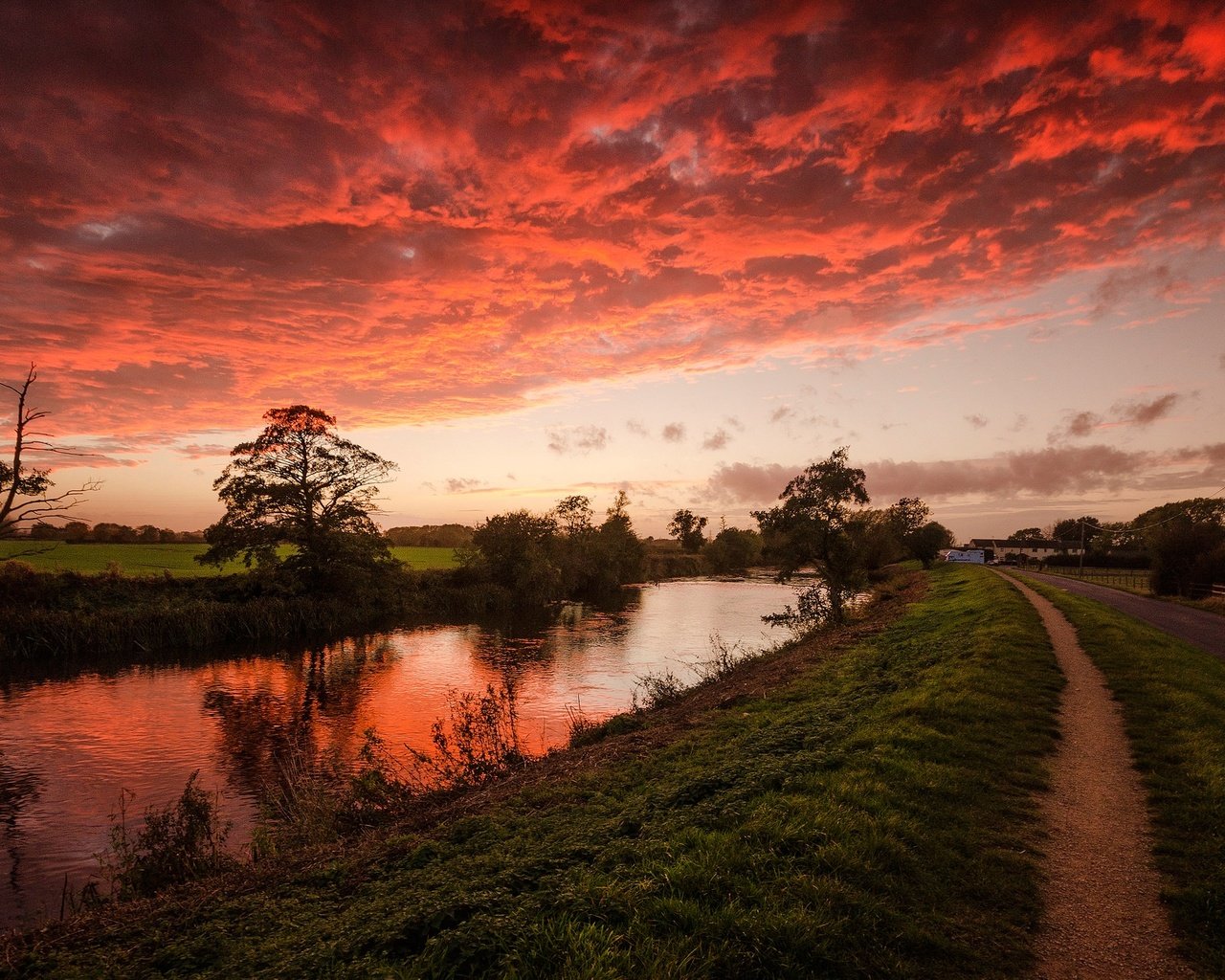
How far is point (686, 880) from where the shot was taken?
20.3 feet

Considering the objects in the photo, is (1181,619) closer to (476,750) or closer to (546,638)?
(546,638)

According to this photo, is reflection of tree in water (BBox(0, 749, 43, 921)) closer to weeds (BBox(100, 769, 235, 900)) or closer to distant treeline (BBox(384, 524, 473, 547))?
A: weeds (BBox(100, 769, 235, 900))

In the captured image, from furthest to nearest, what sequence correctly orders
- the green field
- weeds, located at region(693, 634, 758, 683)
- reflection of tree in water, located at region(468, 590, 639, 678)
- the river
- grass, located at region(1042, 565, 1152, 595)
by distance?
grass, located at region(1042, 565, 1152, 595) < the green field < reflection of tree in water, located at region(468, 590, 639, 678) < weeds, located at region(693, 634, 758, 683) < the river

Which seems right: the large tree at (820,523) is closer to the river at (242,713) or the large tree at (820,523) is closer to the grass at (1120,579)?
the river at (242,713)

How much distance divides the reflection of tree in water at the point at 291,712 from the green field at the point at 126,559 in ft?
44.3

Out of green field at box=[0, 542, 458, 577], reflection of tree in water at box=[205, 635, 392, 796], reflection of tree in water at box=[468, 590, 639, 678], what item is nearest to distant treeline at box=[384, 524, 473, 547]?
green field at box=[0, 542, 458, 577]

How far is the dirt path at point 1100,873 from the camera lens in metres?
5.29

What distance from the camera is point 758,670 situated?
909 inches

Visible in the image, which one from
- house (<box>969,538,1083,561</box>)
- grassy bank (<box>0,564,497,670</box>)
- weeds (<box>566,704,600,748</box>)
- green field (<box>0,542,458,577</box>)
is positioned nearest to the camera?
weeds (<box>566,704,600,748</box>)

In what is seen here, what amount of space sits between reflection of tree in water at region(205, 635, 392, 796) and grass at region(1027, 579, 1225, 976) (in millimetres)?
15322

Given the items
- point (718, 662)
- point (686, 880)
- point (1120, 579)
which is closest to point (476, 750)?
point (686, 880)

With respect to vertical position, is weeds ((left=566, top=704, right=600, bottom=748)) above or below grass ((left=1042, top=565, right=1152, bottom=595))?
below

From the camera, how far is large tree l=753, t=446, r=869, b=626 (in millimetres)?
31906

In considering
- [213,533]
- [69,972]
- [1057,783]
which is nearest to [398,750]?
[69,972]
